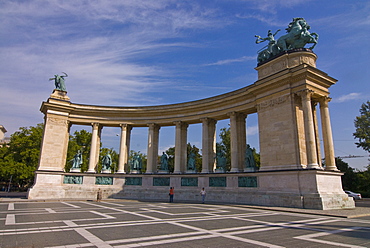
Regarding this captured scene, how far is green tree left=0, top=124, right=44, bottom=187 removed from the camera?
5229 cm

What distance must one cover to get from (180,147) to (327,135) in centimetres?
1840

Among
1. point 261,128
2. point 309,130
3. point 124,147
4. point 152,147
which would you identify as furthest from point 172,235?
point 124,147

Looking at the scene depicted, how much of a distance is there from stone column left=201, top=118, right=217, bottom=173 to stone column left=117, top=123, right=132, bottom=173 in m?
11.8

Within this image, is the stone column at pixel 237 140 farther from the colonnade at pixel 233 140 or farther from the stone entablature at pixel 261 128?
the stone entablature at pixel 261 128

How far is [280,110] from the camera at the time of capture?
2667 cm

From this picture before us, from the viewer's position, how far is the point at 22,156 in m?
56.9

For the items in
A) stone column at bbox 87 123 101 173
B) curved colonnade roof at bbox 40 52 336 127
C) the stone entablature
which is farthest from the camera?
stone column at bbox 87 123 101 173

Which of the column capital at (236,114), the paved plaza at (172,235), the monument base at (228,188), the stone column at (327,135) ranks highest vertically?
the column capital at (236,114)

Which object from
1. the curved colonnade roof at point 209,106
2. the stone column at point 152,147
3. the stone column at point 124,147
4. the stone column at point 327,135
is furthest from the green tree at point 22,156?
the stone column at point 327,135

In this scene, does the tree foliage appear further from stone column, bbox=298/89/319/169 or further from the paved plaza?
the paved plaza

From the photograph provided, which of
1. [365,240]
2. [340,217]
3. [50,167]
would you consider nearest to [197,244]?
[365,240]

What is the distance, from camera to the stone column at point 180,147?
36000mm

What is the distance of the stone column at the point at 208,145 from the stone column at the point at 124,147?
38.7 ft

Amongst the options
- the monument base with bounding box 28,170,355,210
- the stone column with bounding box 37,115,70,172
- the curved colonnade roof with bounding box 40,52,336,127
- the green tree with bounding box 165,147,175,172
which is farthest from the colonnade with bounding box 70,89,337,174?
the green tree with bounding box 165,147,175,172
